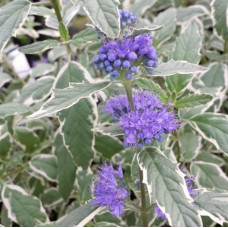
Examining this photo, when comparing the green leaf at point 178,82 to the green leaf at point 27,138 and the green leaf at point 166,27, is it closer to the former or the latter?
the green leaf at point 166,27

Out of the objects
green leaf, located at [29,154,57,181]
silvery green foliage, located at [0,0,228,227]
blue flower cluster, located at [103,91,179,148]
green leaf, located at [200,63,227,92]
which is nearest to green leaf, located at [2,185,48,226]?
silvery green foliage, located at [0,0,228,227]

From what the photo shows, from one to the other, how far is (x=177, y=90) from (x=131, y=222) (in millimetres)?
572

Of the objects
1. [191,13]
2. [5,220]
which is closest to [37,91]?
[5,220]

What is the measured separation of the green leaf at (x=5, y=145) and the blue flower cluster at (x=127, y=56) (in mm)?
672

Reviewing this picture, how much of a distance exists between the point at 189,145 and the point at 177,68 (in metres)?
0.53

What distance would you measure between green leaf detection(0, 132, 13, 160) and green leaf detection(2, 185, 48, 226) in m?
0.13

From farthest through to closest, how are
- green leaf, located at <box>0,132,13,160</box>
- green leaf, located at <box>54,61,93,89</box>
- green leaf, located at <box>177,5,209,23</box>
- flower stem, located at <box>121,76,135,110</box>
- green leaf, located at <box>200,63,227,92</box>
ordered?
1. green leaf, located at <box>177,5,209,23</box>
2. green leaf, located at <box>200,63,227,92</box>
3. green leaf, located at <box>0,132,13,160</box>
4. green leaf, located at <box>54,61,93,89</box>
5. flower stem, located at <box>121,76,135,110</box>

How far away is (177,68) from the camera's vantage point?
785 millimetres

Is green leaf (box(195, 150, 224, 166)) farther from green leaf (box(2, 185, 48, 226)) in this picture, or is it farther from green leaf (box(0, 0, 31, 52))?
green leaf (box(0, 0, 31, 52))

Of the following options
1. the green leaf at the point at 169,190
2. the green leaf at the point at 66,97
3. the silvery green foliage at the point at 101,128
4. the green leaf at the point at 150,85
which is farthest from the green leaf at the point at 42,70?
the green leaf at the point at 169,190

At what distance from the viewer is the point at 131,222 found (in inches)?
53.1

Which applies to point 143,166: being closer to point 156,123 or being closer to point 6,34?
point 156,123

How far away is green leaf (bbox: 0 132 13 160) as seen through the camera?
1.32 metres

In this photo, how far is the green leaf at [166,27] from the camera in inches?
50.9
